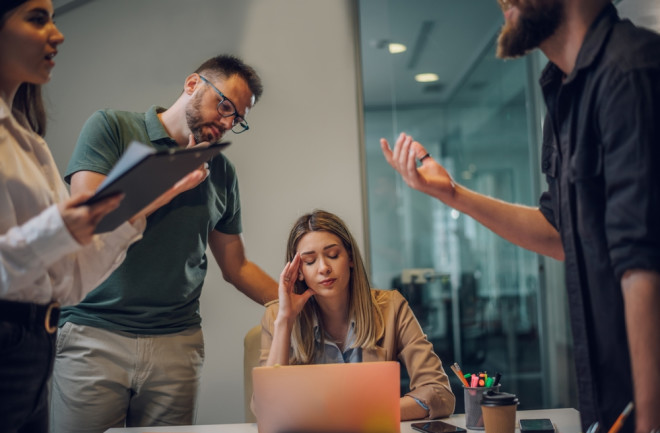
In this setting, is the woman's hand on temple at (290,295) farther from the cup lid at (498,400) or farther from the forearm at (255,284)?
the cup lid at (498,400)

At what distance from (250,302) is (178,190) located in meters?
1.83

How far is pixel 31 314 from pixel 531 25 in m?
1.22

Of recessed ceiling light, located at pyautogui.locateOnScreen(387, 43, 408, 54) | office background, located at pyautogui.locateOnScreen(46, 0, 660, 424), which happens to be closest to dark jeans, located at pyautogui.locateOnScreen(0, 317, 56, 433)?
office background, located at pyautogui.locateOnScreen(46, 0, 660, 424)

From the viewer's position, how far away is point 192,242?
228 cm

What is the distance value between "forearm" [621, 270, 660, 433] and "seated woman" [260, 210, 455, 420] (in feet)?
3.50

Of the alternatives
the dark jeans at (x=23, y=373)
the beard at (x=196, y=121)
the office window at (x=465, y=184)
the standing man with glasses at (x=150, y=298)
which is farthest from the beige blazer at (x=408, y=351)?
the office window at (x=465, y=184)

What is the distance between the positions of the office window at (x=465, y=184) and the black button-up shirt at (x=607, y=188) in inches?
91.2

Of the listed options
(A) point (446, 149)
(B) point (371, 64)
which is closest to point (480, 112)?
(A) point (446, 149)

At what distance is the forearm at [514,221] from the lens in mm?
1630

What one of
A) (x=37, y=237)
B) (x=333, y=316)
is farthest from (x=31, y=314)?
(x=333, y=316)

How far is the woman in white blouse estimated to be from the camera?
3.90 feet

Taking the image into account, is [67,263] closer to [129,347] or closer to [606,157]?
[129,347]

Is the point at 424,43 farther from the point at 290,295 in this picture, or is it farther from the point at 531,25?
the point at 531,25

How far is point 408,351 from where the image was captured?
2.22m
